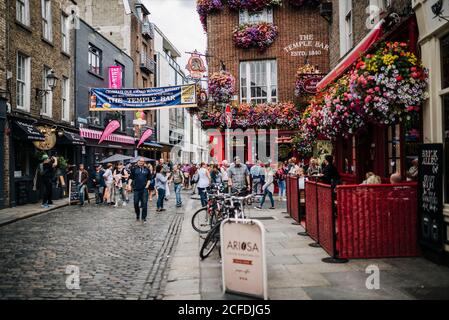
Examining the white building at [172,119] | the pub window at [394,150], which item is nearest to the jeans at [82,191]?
the pub window at [394,150]

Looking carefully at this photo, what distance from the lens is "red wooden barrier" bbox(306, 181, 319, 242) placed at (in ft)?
25.3

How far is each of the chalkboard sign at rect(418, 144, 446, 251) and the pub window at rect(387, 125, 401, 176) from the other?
203 centimetres

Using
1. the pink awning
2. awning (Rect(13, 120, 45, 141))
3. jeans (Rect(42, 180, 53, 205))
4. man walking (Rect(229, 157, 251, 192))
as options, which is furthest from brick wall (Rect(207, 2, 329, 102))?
jeans (Rect(42, 180, 53, 205))

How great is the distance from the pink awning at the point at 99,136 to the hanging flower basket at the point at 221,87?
326 inches

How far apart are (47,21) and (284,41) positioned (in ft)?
38.2

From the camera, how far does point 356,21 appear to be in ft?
36.4

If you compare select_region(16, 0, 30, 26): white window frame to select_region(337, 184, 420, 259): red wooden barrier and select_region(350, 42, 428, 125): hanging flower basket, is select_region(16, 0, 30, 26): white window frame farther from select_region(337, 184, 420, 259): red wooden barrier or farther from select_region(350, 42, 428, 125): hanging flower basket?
select_region(337, 184, 420, 259): red wooden barrier

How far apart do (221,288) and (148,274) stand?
1.45m

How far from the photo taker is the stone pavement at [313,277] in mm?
4781

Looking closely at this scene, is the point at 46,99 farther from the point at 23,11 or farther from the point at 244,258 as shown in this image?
the point at 244,258

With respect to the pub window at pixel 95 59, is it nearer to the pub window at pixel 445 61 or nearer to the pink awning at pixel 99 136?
the pink awning at pixel 99 136

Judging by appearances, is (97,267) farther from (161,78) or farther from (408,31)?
(161,78)
